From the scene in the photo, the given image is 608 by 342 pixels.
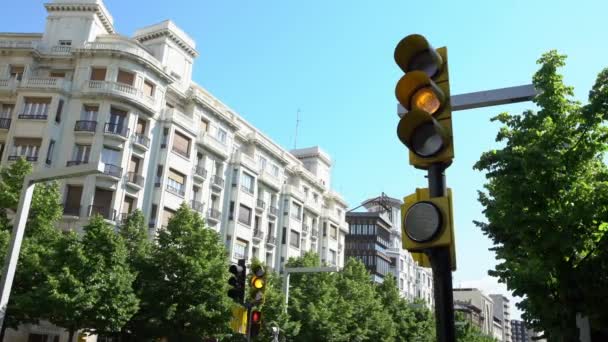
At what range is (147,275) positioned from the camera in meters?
30.3

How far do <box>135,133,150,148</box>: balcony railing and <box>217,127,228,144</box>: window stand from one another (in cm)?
887

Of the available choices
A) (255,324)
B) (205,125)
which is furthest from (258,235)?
(255,324)

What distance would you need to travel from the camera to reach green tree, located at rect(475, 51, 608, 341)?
13.8 m

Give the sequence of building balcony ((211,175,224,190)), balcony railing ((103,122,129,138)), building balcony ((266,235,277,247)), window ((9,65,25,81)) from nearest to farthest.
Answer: balcony railing ((103,122,129,138))
window ((9,65,25,81))
building balcony ((211,175,224,190))
building balcony ((266,235,277,247))

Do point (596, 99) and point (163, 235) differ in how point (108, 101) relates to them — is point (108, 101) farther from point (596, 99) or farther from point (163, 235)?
point (596, 99)

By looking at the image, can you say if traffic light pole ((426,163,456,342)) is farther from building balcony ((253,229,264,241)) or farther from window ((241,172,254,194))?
building balcony ((253,229,264,241))

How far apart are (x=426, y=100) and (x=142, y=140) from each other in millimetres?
37323

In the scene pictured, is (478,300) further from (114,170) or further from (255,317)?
(255,317)

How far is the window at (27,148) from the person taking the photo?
36.1 metres

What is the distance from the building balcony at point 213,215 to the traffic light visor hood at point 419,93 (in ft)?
134

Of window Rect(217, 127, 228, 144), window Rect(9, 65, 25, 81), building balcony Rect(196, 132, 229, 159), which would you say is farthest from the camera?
window Rect(217, 127, 228, 144)

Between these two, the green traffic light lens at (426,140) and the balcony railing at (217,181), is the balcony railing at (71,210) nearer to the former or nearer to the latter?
the balcony railing at (217,181)

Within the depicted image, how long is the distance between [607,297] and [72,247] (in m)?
22.5

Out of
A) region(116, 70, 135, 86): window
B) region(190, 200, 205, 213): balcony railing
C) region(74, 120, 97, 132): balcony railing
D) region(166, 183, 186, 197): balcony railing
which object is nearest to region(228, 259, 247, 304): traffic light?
region(74, 120, 97, 132): balcony railing
